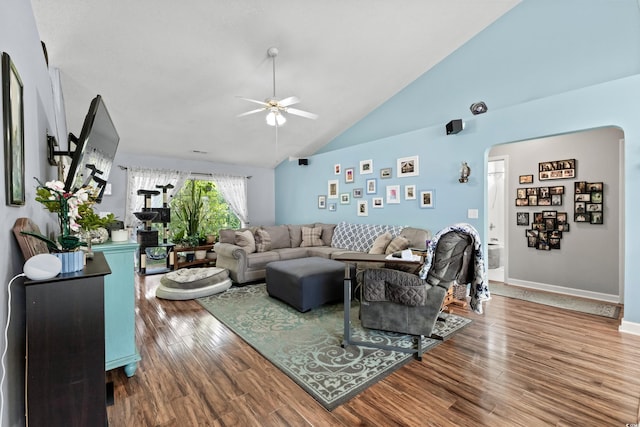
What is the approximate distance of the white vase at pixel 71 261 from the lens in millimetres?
1216

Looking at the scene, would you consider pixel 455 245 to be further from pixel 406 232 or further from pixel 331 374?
pixel 406 232

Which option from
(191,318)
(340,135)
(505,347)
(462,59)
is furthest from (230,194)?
(505,347)

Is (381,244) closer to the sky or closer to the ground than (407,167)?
closer to the ground

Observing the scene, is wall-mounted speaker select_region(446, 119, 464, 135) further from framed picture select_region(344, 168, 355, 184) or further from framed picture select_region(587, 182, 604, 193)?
framed picture select_region(344, 168, 355, 184)

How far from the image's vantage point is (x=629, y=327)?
8.86 ft

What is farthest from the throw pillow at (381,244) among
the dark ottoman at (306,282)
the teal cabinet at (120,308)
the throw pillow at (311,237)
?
the teal cabinet at (120,308)

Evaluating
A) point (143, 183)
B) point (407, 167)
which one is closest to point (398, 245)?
point (407, 167)

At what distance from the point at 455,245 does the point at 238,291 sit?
10.1ft

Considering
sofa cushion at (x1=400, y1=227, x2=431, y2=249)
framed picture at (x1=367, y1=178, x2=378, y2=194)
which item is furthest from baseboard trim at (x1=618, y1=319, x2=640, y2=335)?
framed picture at (x1=367, y1=178, x2=378, y2=194)

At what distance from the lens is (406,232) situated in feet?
13.9

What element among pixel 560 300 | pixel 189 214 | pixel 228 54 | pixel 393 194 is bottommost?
pixel 560 300

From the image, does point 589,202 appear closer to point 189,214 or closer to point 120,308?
point 120,308

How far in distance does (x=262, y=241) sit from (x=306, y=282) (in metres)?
2.15

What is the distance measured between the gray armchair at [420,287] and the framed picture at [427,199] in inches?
79.1
